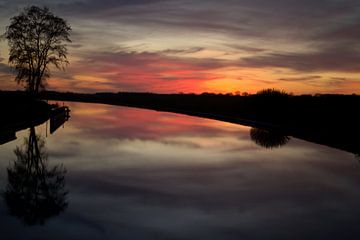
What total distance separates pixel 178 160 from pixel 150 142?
665 cm

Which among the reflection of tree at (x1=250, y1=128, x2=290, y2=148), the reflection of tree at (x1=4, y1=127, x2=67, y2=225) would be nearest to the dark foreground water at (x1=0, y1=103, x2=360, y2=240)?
the reflection of tree at (x1=4, y1=127, x2=67, y2=225)

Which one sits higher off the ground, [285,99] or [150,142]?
[285,99]

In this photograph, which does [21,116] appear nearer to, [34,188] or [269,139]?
[269,139]

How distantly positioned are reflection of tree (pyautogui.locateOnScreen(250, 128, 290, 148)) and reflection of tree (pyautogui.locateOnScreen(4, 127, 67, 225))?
11.7 metres

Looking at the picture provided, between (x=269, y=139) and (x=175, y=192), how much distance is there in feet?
49.3

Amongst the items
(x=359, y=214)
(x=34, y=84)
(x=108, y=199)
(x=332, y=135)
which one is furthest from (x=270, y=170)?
(x=34, y=84)

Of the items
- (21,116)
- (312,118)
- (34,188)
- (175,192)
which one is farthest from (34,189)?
(312,118)

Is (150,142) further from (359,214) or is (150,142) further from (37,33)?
(37,33)

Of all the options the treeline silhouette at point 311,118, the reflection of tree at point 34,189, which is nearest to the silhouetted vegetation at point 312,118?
the treeline silhouette at point 311,118

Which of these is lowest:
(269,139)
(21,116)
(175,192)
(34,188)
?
(34,188)

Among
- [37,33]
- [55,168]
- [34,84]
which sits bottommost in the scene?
[55,168]

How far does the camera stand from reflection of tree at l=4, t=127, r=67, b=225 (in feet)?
32.7

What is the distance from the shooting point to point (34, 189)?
1221cm

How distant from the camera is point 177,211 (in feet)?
33.5
